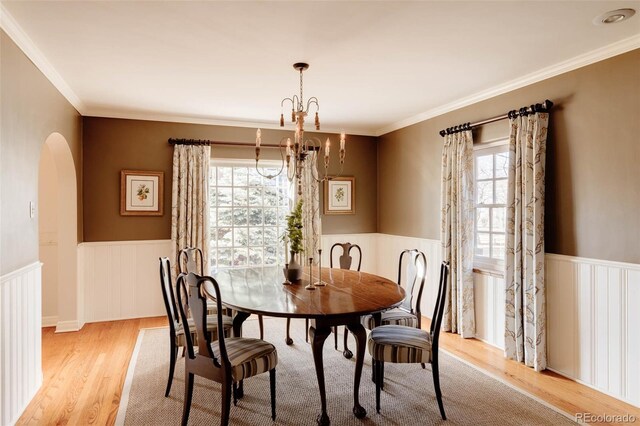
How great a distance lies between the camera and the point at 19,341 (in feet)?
8.37

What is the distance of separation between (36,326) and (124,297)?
6.35 ft

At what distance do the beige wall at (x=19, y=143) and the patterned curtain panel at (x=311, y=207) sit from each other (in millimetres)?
2992

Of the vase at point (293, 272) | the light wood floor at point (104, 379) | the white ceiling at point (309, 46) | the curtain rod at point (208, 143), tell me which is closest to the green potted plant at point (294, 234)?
the vase at point (293, 272)

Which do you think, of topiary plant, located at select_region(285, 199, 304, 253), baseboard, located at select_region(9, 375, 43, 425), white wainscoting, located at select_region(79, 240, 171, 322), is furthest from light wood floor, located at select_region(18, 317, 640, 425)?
topiary plant, located at select_region(285, 199, 304, 253)

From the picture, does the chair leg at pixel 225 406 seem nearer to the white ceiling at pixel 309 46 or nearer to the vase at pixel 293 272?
the vase at pixel 293 272

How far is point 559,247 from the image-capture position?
10.6 feet

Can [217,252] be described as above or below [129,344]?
above

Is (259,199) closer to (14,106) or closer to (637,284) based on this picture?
(14,106)

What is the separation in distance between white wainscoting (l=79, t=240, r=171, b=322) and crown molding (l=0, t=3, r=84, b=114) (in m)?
1.75

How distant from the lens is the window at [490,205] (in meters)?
3.86

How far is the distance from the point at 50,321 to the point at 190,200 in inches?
82.0

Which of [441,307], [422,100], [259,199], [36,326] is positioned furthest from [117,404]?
[422,100]

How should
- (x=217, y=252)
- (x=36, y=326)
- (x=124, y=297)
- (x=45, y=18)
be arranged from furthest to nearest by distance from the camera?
(x=217, y=252) < (x=124, y=297) < (x=36, y=326) < (x=45, y=18)

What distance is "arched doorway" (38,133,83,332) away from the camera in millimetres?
4223
